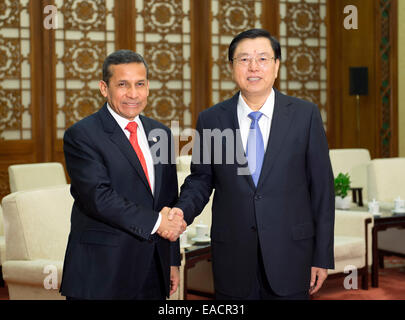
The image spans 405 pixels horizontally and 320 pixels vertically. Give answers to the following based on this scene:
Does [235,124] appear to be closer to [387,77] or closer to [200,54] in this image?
[200,54]

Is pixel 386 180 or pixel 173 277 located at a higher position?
pixel 386 180

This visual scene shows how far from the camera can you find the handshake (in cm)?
206

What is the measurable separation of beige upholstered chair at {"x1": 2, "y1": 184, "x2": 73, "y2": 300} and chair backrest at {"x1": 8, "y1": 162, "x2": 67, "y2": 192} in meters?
2.02

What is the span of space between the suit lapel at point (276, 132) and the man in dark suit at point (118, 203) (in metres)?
0.34

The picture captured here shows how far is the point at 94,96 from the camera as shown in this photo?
705cm

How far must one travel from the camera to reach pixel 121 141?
6.80 ft

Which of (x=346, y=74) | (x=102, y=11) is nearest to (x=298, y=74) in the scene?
(x=346, y=74)

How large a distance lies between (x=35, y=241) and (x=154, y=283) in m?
1.34

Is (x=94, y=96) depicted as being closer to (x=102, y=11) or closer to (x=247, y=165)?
(x=102, y=11)

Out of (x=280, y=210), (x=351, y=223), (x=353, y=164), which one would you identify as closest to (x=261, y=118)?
(x=280, y=210)

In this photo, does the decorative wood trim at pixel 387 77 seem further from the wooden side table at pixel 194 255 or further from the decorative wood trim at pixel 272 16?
the wooden side table at pixel 194 255

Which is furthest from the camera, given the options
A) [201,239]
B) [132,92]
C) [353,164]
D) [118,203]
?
[353,164]

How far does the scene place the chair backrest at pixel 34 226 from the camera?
10.6ft
